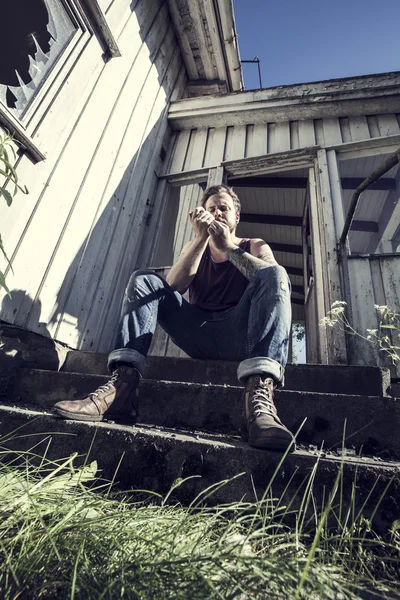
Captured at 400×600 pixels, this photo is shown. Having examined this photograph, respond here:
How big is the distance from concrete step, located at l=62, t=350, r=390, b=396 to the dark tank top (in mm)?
Result: 446

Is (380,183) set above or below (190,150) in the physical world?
above

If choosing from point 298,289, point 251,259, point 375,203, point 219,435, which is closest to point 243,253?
point 251,259

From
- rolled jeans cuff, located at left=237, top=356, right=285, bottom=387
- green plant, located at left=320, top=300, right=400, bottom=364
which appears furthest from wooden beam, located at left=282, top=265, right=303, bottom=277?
rolled jeans cuff, located at left=237, top=356, right=285, bottom=387

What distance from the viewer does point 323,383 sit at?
1.62 meters

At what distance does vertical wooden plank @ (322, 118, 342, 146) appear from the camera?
127 inches

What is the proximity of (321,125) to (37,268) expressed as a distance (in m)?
3.17

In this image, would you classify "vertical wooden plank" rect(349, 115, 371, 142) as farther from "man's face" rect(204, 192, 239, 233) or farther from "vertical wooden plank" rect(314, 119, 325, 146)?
"man's face" rect(204, 192, 239, 233)

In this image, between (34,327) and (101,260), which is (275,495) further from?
(101,260)

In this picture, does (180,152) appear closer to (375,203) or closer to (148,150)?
(148,150)

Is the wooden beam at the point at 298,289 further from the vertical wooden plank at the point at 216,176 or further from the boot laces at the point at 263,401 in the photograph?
the boot laces at the point at 263,401

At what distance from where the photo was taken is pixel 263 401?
1.17 meters

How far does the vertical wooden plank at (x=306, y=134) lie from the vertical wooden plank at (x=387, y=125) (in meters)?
0.64

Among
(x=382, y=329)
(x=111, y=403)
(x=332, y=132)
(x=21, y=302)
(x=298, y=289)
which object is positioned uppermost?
(x=298, y=289)

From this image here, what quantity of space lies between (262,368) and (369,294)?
1650mm
